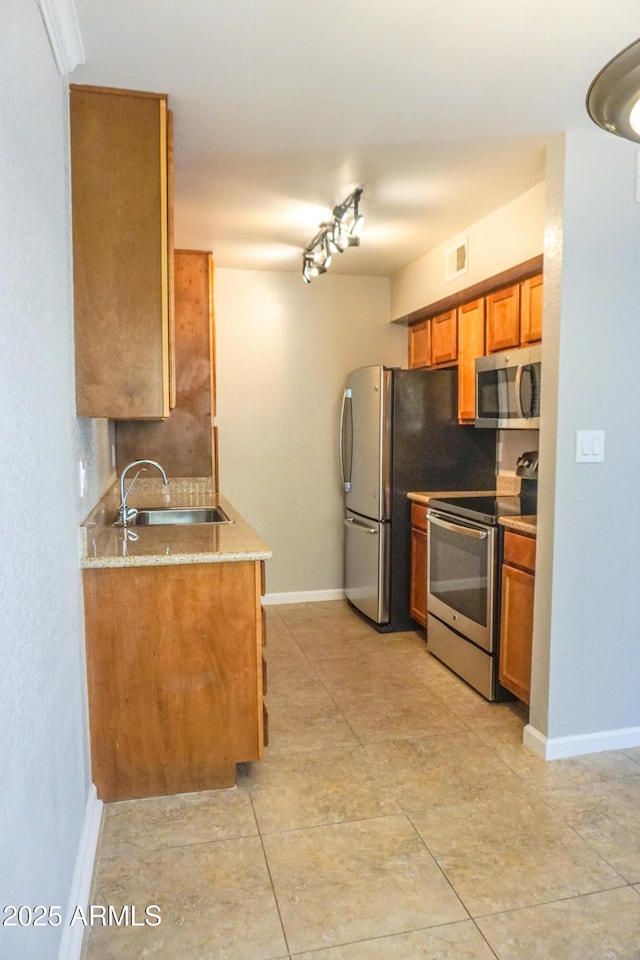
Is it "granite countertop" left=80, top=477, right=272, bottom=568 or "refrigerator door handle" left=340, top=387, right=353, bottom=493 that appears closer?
"granite countertop" left=80, top=477, right=272, bottom=568

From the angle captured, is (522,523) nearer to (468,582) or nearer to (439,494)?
(468,582)

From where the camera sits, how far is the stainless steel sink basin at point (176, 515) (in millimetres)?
3293

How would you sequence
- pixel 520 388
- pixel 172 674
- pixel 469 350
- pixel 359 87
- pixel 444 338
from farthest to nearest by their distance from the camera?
pixel 444 338 → pixel 469 350 → pixel 520 388 → pixel 172 674 → pixel 359 87

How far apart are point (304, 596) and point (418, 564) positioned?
1.12 meters

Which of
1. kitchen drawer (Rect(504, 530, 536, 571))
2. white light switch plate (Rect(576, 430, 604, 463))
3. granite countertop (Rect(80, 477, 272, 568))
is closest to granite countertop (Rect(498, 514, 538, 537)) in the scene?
kitchen drawer (Rect(504, 530, 536, 571))

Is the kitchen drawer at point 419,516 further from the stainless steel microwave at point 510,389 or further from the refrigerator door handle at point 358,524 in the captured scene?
the stainless steel microwave at point 510,389

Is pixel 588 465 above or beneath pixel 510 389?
beneath

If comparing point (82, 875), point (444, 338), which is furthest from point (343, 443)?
point (82, 875)

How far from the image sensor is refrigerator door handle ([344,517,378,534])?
4.11 m

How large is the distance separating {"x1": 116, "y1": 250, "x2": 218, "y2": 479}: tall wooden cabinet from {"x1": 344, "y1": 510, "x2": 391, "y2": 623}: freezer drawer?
107 centimetres

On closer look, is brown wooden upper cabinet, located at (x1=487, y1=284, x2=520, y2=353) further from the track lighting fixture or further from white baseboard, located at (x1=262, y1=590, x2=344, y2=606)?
white baseboard, located at (x1=262, y1=590, x2=344, y2=606)

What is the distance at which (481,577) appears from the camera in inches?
119

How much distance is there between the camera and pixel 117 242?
6.77ft

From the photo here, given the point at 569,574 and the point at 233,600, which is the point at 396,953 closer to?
the point at 233,600
